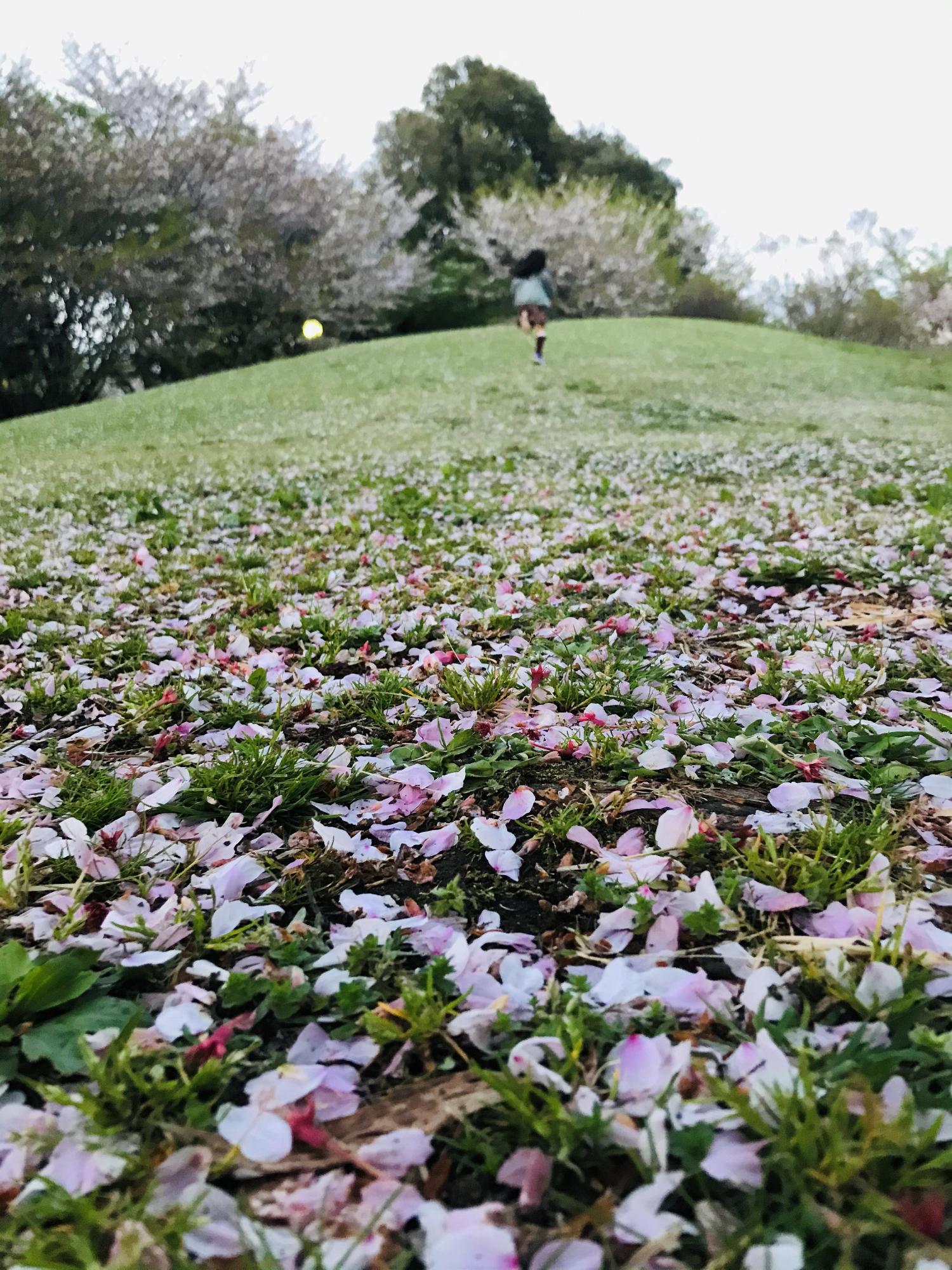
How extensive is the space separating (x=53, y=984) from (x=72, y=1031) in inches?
3.7

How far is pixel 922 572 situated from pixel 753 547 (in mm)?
967

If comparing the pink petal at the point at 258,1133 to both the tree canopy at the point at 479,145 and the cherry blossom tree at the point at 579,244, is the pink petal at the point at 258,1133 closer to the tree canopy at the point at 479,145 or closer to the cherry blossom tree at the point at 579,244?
the cherry blossom tree at the point at 579,244

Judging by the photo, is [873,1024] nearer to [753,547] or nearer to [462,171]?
[753,547]

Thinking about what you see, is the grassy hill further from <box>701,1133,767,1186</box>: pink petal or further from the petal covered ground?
<box>701,1133,767,1186</box>: pink petal

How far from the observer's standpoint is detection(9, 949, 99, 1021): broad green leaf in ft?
4.12

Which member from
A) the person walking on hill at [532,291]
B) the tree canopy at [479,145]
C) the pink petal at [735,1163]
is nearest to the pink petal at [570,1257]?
the pink petal at [735,1163]

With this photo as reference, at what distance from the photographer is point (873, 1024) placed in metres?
1.16

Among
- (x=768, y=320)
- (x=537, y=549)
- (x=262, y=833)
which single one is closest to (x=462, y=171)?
(x=768, y=320)

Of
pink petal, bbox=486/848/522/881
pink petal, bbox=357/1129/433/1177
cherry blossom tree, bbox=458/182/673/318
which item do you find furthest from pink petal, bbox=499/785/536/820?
cherry blossom tree, bbox=458/182/673/318

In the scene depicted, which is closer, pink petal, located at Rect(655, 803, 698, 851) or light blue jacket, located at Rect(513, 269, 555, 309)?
pink petal, located at Rect(655, 803, 698, 851)

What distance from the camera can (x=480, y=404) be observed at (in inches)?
504

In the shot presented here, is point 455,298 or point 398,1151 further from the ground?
point 455,298

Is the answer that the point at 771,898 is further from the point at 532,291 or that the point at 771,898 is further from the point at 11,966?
the point at 532,291

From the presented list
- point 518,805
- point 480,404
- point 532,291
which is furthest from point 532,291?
point 518,805
